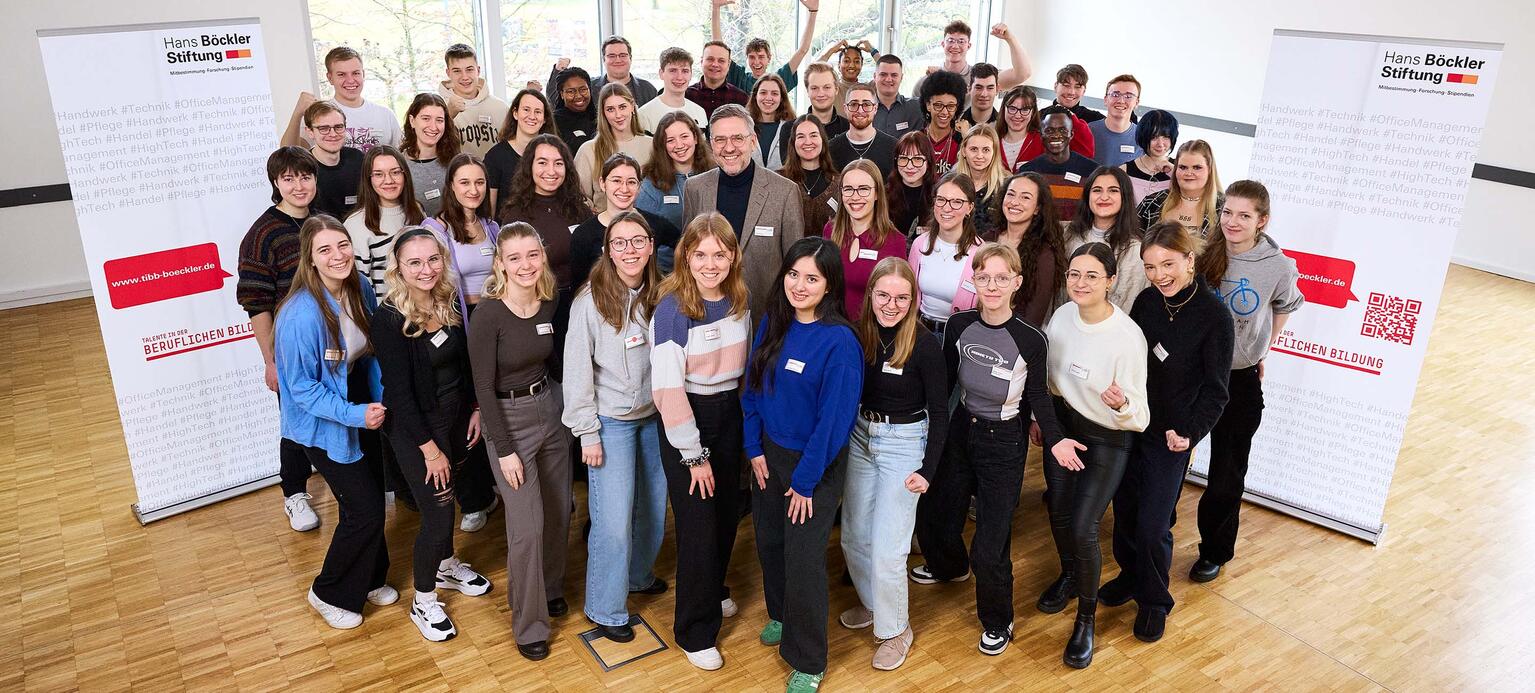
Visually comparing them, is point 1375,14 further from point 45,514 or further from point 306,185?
point 45,514

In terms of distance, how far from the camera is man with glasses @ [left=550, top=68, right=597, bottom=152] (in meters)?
5.70

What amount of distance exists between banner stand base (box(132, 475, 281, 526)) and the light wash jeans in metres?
3.15

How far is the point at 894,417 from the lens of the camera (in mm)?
3459

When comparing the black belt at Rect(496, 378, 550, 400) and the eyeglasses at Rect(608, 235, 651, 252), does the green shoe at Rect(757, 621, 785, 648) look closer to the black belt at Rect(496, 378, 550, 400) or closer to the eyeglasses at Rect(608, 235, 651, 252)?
the black belt at Rect(496, 378, 550, 400)

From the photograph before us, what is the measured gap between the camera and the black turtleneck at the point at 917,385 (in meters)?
3.38

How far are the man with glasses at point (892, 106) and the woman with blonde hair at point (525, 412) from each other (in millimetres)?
3372

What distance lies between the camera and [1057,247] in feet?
13.5

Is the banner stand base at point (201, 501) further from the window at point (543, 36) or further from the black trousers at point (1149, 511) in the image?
the window at point (543, 36)

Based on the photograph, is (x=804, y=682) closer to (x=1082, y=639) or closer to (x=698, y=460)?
(x=698, y=460)

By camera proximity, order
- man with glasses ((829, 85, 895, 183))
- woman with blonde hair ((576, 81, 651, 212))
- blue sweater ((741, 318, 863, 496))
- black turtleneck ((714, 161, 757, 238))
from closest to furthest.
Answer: blue sweater ((741, 318, 863, 496)) < black turtleneck ((714, 161, 757, 238)) < woman with blonde hair ((576, 81, 651, 212)) < man with glasses ((829, 85, 895, 183))

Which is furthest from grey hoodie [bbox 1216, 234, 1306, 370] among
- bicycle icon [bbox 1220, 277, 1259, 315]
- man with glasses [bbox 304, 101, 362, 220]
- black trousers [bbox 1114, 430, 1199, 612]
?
man with glasses [bbox 304, 101, 362, 220]

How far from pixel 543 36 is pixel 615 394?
679 cm

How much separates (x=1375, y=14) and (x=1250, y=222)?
632 cm

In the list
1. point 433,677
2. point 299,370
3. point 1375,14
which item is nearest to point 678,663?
point 433,677
